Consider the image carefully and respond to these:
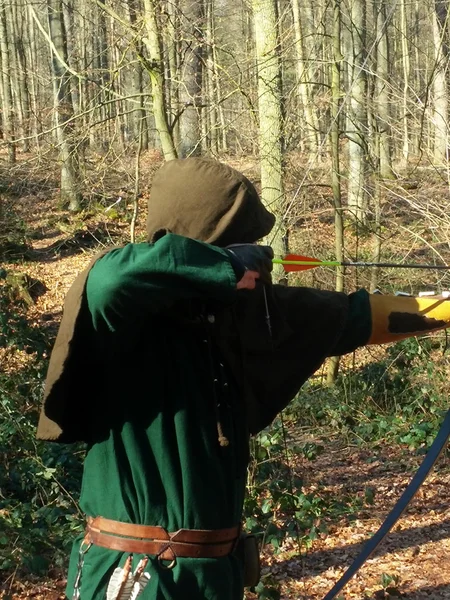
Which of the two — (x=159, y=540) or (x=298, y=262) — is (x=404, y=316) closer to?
(x=298, y=262)

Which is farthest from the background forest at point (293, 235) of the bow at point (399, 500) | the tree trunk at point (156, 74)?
the bow at point (399, 500)

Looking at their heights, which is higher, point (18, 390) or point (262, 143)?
point (262, 143)

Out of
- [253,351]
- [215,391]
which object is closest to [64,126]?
[253,351]

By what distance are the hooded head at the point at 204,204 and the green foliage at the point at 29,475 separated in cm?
272

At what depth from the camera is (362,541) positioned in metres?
4.99

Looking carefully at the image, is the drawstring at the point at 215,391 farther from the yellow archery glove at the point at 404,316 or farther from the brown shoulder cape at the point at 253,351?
the yellow archery glove at the point at 404,316

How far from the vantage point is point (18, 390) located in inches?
223

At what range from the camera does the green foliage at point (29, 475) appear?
163 inches

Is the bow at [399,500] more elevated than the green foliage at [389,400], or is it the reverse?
the bow at [399,500]

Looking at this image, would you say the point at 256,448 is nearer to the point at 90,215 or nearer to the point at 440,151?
the point at 440,151

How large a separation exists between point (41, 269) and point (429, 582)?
919 cm

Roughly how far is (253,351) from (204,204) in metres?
0.44

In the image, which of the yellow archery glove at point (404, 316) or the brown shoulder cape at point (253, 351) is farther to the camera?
the yellow archery glove at point (404, 316)

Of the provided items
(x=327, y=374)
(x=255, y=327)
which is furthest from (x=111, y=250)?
(x=327, y=374)
